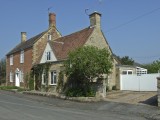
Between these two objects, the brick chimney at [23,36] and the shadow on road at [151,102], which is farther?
the brick chimney at [23,36]

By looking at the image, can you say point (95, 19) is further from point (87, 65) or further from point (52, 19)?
point (52, 19)

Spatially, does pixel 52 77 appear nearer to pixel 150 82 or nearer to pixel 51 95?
pixel 51 95

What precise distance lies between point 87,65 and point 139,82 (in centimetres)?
852

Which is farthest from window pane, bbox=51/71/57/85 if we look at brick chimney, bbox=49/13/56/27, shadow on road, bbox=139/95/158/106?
shadow on road, bbox=139/95/158/106

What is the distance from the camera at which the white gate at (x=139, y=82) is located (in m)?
32.4

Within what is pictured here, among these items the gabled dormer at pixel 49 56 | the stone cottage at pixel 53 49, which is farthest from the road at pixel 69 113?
the gabled dormer at pixel 49 56

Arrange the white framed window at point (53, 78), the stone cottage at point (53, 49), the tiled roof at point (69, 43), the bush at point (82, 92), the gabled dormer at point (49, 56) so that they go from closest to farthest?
the bush at point (82, 92)
the tiled roof at point (69, 43)
the stone cottage at point (53, 49)
the white framed window at point (53, 78)
the gabled dormer at point (49, 56)

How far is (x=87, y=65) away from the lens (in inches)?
1104

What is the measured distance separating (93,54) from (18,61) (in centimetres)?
2417

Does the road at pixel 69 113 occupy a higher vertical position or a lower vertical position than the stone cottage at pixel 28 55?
lower

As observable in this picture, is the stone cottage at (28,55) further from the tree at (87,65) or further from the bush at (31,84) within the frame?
the tree at (87,65)

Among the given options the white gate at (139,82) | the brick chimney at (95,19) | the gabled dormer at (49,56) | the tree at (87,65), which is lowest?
the white gate at (139,82)

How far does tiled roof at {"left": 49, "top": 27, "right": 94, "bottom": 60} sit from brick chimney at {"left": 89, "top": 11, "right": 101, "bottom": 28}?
2.51 feet

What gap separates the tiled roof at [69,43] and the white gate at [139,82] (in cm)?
627
